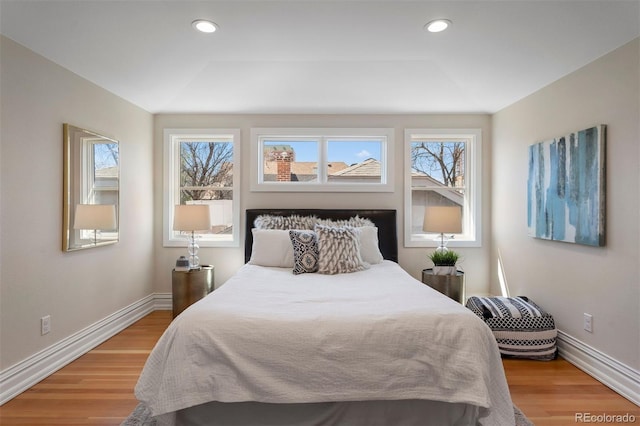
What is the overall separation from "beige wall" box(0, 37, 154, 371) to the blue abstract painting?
398cm

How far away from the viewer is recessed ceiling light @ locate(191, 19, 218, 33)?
259 centimetres

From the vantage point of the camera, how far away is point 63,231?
2.71 metres

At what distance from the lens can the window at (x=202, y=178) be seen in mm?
4215

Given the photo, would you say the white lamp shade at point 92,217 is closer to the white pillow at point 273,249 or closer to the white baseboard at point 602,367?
the white pillow at point 273,249

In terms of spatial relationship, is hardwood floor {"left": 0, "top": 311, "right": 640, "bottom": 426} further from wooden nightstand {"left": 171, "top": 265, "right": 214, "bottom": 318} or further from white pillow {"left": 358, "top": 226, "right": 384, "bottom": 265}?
white pillow {"left": 358, "top": 226, "right": 384, "bottom": 265}

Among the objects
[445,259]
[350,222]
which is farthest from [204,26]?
[445,259]

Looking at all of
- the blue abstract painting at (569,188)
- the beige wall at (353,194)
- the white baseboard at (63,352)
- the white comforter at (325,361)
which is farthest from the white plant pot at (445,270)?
the white baseboard at (63,352)

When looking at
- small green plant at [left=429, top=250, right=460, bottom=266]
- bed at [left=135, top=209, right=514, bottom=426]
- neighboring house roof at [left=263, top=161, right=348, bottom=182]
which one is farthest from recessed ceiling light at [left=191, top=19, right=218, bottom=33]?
small green plant at [left=429, top=250, right=460, bottom=266]

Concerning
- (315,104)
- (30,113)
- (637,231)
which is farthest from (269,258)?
(637,231)

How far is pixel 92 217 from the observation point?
2.79m

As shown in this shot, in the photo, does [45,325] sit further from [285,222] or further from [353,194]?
[353,194]

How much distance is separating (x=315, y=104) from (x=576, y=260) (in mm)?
2850

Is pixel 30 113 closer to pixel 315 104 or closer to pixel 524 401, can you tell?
pixel 315 104

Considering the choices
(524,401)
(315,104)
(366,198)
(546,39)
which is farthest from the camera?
(366,198)
